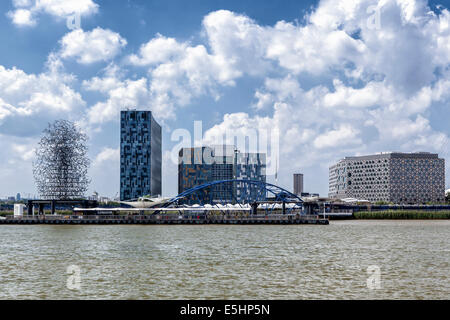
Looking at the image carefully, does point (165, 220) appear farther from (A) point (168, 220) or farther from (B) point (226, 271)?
(B) point (226, 271)

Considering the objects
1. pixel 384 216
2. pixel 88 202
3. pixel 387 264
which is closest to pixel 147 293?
pixel 387 264

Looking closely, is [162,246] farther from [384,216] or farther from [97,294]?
[384,216]

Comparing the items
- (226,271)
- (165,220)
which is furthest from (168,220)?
(226,271)

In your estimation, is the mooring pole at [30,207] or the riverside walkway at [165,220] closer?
the riverside walkway at [165,220]

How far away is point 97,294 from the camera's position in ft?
120

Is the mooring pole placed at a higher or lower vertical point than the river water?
higher

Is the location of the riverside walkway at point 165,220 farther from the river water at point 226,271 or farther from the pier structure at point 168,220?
the river water at point 226,271

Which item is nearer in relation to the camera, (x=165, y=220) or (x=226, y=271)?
(x=226, y=271)

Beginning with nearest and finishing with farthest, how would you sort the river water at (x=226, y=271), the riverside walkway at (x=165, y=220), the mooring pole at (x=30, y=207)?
1. the river water at (x=226, y=271)
2. the riverside walkway at (x=165, y=220)
3. the mooring pole at (x=30, y=207)

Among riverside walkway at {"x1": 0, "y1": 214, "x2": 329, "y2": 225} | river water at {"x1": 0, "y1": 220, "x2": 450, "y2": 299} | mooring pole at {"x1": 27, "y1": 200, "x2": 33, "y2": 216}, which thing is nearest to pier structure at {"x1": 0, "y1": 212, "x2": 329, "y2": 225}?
riverside walkway at {"x1": 0, "y1": 214, "x2": 329, "y2": 225}

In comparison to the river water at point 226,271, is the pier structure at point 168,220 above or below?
above

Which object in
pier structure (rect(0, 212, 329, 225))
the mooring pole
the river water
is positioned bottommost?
the river water

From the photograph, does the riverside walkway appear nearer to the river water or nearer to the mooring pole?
the mooring pole

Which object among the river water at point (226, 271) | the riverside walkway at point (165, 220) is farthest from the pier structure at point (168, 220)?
the river water at point (226, 271)
